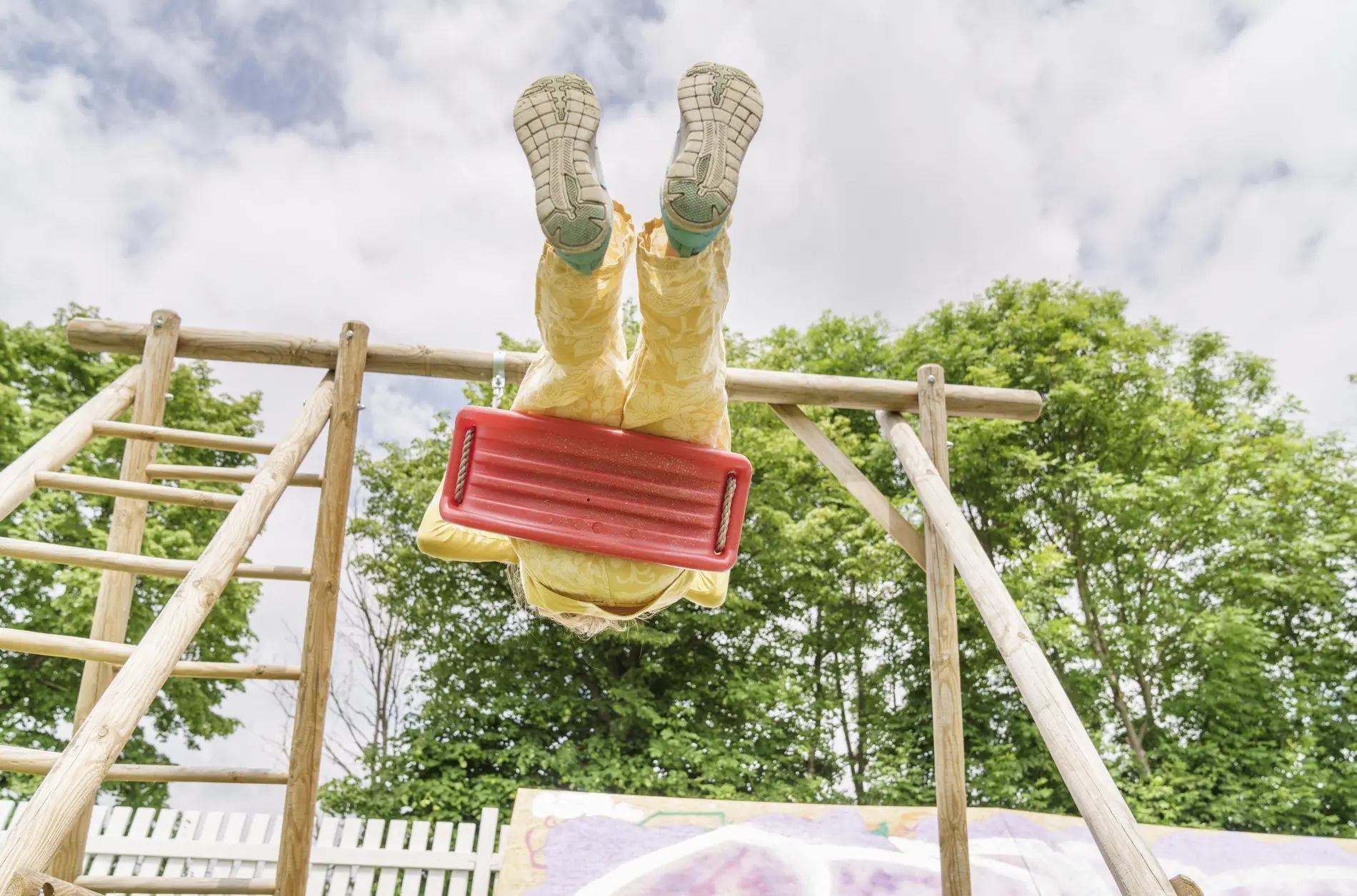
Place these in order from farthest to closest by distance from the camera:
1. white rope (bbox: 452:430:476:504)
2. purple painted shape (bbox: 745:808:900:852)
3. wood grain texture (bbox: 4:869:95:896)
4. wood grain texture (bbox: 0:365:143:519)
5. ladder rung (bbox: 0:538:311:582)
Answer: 1. purple painted shape (bbox: 745:808:900:852)
2. white rope (bbox: 452:430:476:504)
3. wood grain texture (bbox: 0:365:143:519)
4. ladder rung (bbox: 0:538:311:582)
5. wood grain texture (bbox: 4:869:95:896)

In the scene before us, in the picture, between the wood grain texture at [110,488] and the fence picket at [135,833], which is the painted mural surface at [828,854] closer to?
the wood grain texture at [110,488]

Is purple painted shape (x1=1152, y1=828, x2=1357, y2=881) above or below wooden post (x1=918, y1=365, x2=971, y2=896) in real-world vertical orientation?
below

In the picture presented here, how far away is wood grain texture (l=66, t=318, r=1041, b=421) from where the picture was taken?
2639mm

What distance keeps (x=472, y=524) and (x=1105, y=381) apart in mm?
8032

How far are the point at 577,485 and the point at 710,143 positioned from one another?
3.06 feet

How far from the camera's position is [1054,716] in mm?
1760

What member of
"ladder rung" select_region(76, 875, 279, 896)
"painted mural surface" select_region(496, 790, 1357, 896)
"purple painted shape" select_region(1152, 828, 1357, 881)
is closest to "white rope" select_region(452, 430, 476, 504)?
"ladder rung" select_region(76, 875, 279, 896)

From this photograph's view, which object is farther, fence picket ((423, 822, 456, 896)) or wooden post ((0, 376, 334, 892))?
fence picket ((423, 822, 456, 896))

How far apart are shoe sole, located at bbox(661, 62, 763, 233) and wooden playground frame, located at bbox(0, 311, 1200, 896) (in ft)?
3.70

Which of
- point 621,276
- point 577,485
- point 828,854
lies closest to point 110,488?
point 577,485

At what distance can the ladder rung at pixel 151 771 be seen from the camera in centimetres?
151

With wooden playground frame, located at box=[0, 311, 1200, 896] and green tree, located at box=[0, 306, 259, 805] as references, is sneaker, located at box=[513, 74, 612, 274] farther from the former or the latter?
green tree, located at box=[0, 306, 259, 805]

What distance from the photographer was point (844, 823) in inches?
155

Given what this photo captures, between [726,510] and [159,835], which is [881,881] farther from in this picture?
[159,835]
